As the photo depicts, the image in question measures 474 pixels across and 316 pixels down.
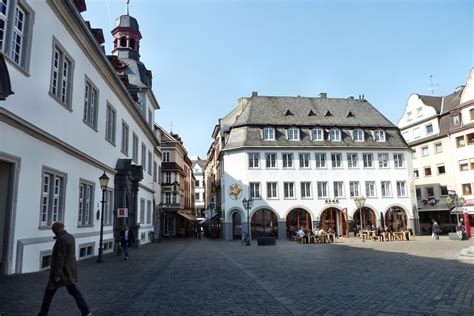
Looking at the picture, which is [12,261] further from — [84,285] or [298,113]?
[298,113]

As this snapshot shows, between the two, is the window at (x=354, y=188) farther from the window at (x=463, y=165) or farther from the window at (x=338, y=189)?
the window at (x=463, y=165)

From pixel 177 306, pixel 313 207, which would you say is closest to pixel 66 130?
pixel 177 306

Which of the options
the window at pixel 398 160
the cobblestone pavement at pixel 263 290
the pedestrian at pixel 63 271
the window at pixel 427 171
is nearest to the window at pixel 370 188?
the window at pixel 398 160

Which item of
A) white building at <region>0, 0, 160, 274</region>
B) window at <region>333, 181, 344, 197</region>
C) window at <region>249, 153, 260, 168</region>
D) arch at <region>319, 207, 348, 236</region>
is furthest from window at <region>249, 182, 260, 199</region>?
white building at <region>0, 0, 160, 274</region>

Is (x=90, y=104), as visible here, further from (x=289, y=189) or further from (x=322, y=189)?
(x=322, y=189)

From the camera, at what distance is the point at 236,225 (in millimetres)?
40719

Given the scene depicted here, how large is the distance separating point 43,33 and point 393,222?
39668 mm

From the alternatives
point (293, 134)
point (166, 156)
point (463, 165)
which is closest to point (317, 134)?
point (293, 134)

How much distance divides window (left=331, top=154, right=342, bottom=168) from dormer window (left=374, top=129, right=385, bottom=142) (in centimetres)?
564

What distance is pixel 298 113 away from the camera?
4534cm

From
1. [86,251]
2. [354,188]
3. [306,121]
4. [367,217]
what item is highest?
[306,121]

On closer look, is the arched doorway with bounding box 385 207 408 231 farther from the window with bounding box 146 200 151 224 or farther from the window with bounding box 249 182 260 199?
the window with bounding box 146 200 151 224

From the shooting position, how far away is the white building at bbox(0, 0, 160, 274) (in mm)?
11836

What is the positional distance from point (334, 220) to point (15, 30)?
118 feet
